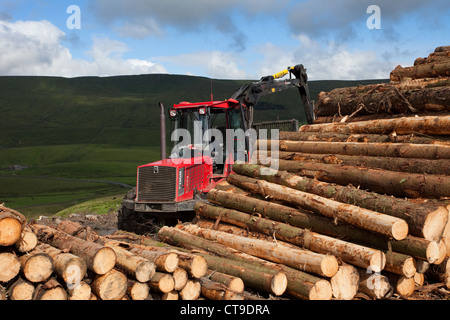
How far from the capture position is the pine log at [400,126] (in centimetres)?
778

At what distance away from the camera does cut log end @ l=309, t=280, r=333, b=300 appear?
573cm

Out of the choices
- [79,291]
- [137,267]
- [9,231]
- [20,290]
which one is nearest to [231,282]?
[137,267]

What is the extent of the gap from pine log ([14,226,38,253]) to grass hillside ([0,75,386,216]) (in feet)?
57.4

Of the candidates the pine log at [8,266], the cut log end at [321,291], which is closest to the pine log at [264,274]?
the cut log end at [321,291]

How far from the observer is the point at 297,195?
24.9ft

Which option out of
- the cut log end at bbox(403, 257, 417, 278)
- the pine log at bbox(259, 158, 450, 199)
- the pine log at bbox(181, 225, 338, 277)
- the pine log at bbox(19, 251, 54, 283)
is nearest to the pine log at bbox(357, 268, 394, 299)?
the cut log end at bbox(403, 257, 417, 278)

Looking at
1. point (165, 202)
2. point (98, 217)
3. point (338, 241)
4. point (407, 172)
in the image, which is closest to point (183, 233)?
point (165, 202)

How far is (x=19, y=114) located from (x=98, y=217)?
13151 cm

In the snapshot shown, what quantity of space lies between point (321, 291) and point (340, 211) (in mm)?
1429

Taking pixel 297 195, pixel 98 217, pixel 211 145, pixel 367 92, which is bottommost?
pixel 98 217

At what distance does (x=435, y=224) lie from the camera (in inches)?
242

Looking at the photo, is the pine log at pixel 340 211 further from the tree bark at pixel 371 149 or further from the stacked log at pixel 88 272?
the stacked log at pixel 88 272

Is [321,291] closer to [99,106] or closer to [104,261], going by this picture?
[104,261]
